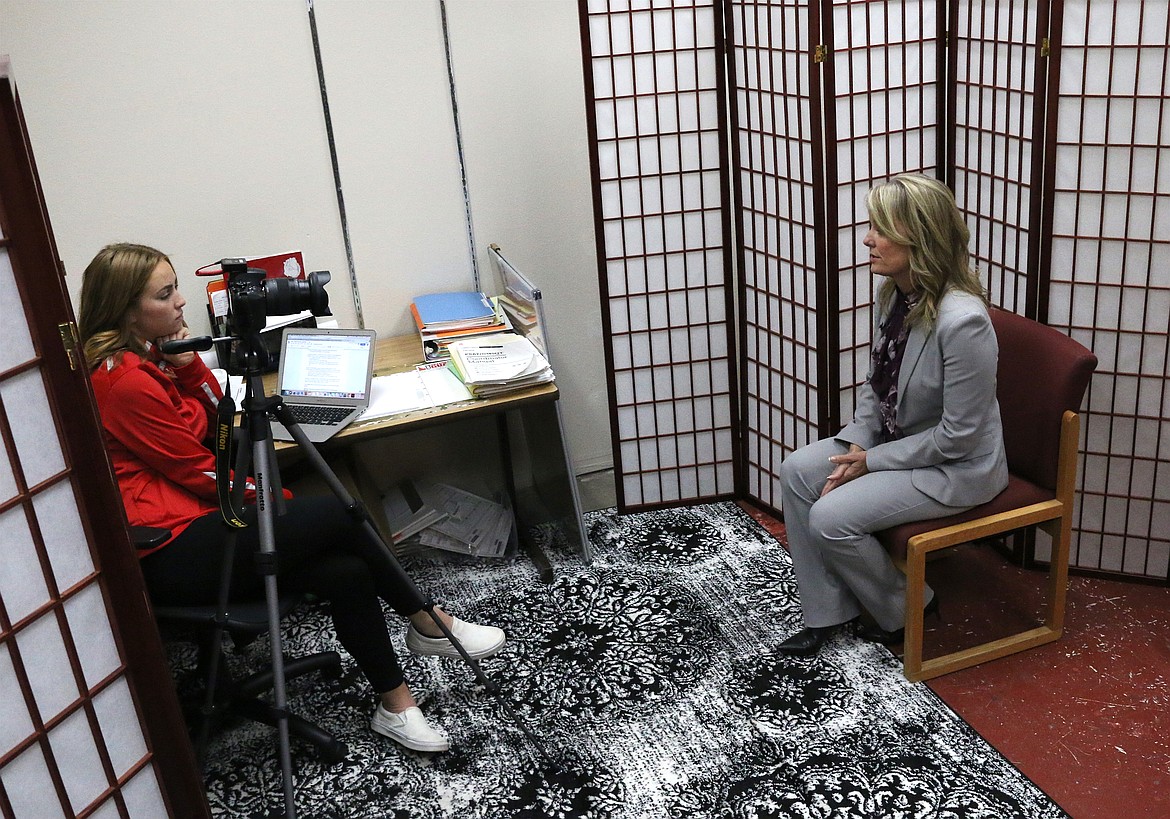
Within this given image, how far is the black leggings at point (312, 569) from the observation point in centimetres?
256

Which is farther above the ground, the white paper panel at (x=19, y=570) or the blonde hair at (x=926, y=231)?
the blonde hair at (x=926, y=231)

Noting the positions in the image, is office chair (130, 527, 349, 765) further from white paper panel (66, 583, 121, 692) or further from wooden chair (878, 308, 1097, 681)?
wooden chair (878, 308, 1097, 681)

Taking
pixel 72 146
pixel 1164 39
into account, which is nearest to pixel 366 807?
pixel 72 146

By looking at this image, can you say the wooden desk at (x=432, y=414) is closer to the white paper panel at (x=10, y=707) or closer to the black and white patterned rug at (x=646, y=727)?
the black and white patterned rug at (x=646, y=727)

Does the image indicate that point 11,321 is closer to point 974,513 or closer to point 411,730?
point 411,730

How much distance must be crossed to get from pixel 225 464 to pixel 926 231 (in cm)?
178

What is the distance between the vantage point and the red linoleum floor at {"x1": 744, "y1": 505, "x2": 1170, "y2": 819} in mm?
2461

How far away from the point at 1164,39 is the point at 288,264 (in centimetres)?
265

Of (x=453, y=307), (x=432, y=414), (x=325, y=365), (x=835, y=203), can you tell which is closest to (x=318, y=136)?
(x=453, y=307)

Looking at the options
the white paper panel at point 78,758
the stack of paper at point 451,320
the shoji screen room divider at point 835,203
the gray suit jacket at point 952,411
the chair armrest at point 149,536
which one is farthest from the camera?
the stack of paper at point 451,320

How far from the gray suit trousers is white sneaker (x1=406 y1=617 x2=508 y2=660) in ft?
2.88

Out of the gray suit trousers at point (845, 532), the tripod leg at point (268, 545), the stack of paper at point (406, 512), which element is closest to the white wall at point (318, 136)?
the stack of paper at point (406, 512)

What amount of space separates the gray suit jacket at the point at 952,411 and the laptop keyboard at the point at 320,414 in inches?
60.1

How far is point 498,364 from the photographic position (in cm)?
336
